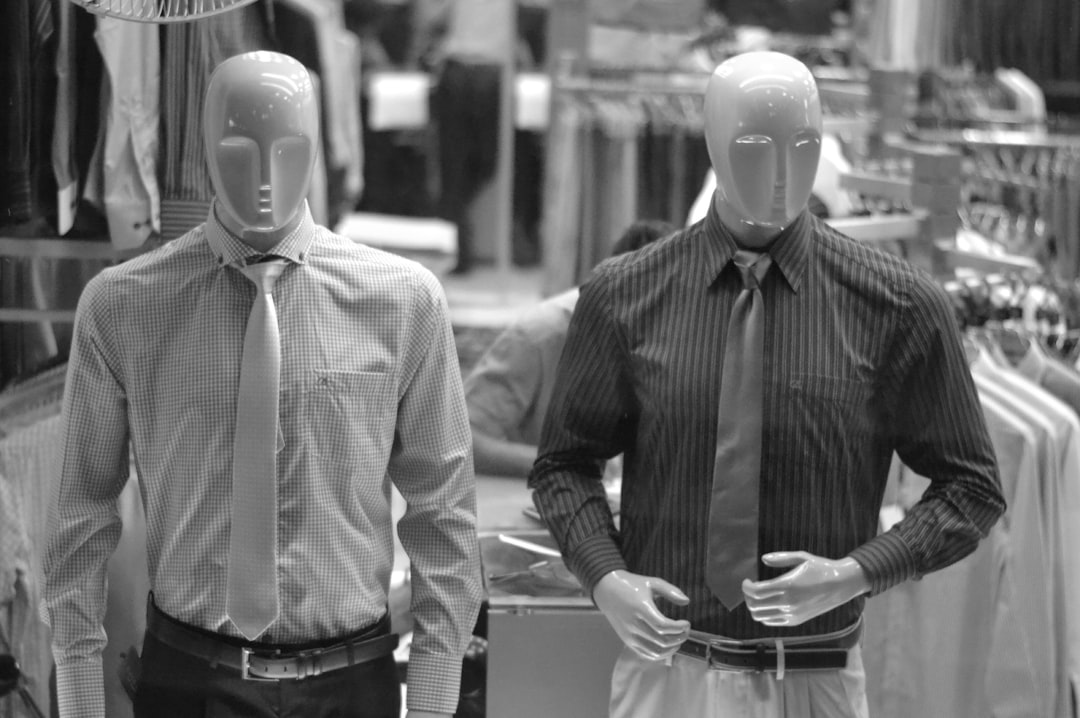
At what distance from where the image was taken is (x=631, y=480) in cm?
193

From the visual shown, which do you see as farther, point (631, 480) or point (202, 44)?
point (202, 44)

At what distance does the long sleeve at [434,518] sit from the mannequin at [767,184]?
0.22 meters

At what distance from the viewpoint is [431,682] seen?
188 cm

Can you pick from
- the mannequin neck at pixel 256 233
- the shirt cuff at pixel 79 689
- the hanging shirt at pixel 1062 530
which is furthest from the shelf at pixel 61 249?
the hanging shirt at pixel 1062 530

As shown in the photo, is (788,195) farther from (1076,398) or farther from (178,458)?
(1076,398)

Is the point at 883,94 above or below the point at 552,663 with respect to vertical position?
above

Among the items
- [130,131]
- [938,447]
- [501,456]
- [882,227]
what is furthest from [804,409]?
[130,131]

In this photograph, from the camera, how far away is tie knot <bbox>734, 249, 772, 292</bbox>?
1.84 meters

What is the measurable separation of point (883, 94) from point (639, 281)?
2.34 m


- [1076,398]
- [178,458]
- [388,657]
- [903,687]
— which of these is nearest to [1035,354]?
[1076,398]

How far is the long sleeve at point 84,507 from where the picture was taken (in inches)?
72.9

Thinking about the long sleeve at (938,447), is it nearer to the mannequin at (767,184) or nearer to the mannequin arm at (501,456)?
the mannequin at (767,184)

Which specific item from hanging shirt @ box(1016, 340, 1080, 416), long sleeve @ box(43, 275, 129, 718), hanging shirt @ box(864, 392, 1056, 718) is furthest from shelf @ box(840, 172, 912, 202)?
long sleeve @ box(43, 275, 129, 718)

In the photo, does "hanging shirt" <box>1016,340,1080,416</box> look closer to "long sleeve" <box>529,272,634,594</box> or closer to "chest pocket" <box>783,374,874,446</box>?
"chest pocket" <box>783,374,874,446</box>
